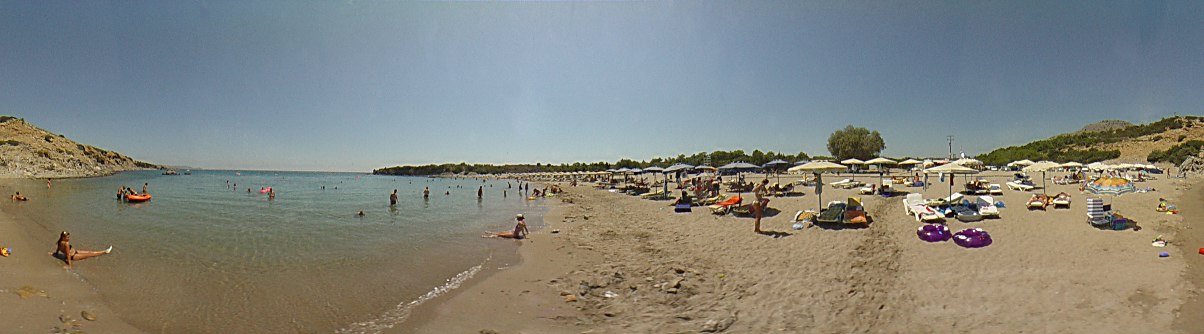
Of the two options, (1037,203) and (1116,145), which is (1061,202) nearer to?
(1037,203)

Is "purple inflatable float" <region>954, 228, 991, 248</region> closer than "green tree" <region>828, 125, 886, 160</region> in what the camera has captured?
Yes

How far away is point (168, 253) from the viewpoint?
10.0 meters

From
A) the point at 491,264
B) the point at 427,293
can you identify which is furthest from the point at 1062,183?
the point at 427,293

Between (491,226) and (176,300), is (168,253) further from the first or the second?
(491,226)

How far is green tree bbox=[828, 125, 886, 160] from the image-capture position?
56438mm

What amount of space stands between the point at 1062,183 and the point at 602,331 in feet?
94.5

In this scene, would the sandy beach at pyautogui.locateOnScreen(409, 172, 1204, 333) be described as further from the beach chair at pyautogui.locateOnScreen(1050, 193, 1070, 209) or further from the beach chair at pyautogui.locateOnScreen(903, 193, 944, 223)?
the beach chair at pyautogui.locateOnScreen(1050, 193, 1070, 209)

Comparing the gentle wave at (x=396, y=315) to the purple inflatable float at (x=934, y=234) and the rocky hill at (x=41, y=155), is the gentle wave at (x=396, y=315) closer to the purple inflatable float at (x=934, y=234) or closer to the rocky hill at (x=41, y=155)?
the purple inflatable float at (x=934, y=234)

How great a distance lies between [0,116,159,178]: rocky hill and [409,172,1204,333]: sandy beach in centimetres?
8211

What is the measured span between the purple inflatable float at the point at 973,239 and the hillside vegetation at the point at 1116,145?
198 ft

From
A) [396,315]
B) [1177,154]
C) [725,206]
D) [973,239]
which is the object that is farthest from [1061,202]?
[1177,154]

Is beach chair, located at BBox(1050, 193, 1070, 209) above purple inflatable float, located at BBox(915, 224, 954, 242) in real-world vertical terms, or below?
above

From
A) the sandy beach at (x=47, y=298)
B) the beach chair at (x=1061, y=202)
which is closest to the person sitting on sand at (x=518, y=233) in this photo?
the sandy beach at (x=47, y=298)

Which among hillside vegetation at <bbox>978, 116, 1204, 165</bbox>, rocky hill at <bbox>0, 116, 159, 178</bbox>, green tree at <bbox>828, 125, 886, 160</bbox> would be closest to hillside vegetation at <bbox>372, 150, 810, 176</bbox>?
green tree at <bbox>828, 125, 886, 160</bbox>
